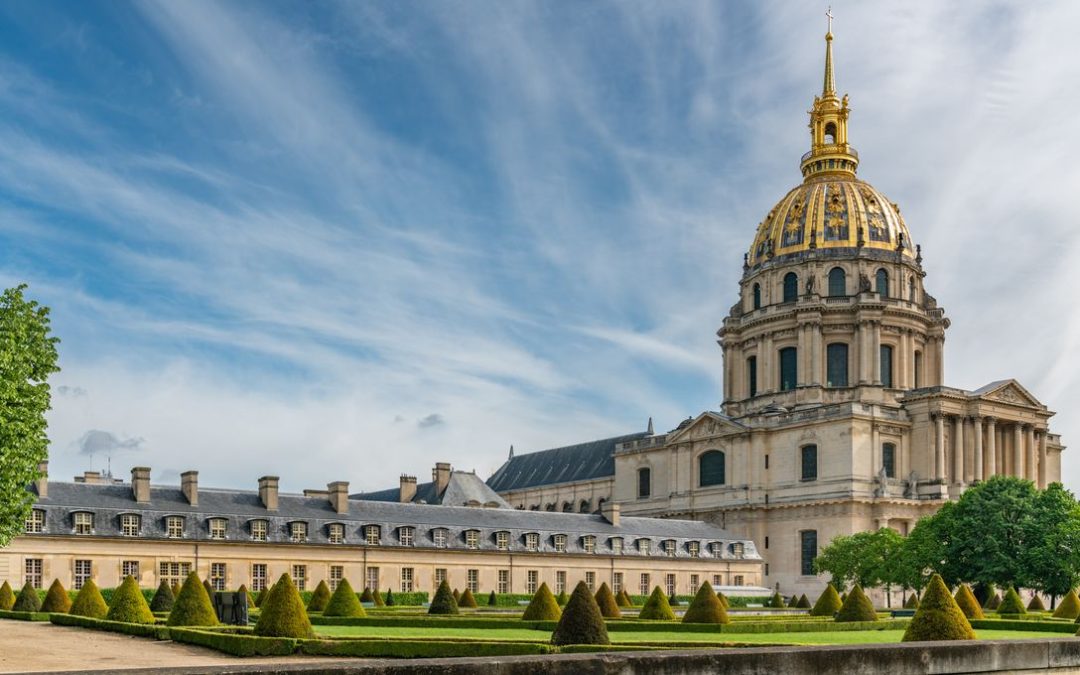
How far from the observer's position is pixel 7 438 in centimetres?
3083

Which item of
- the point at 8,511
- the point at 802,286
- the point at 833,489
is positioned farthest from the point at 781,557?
the point at 8,511

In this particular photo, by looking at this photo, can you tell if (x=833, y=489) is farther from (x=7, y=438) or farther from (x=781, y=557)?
(x=7, y=438)

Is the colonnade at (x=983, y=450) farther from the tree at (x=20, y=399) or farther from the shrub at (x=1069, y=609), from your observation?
the tree at (x=20, y=399)

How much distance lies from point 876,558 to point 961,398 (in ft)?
63.0

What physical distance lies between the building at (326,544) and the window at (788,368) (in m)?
19.4

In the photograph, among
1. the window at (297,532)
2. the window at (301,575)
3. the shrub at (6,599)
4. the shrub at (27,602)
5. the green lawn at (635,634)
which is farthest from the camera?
the window at (297,532)

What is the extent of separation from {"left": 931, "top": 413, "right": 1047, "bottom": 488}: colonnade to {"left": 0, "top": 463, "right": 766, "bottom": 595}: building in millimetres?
16570

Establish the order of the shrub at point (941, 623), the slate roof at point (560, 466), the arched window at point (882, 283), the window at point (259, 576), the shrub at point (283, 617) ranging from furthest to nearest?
the slate roof at point (560, 466)
the arched window at point (882, 283)
the window at point (259, 576)
the shrub at point (283, 617)
the shrub at point (941, 623)

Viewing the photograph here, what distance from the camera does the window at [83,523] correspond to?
53.0 m

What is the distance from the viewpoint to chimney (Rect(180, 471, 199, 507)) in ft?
186

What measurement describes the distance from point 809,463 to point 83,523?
4772 cm

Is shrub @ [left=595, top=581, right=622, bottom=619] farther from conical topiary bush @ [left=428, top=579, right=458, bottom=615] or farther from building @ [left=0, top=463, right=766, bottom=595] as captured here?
building @ [left=0, top=463, right=766, bottom=595]

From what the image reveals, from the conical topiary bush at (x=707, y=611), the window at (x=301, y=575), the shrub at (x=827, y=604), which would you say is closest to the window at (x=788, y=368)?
the window at (x=301, y=575)

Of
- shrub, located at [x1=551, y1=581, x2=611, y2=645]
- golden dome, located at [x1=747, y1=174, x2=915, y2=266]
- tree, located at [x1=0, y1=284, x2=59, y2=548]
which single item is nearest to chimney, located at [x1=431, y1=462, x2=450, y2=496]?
golden dome, located at [x1=747, y1=174, x2=915, y2=266]
